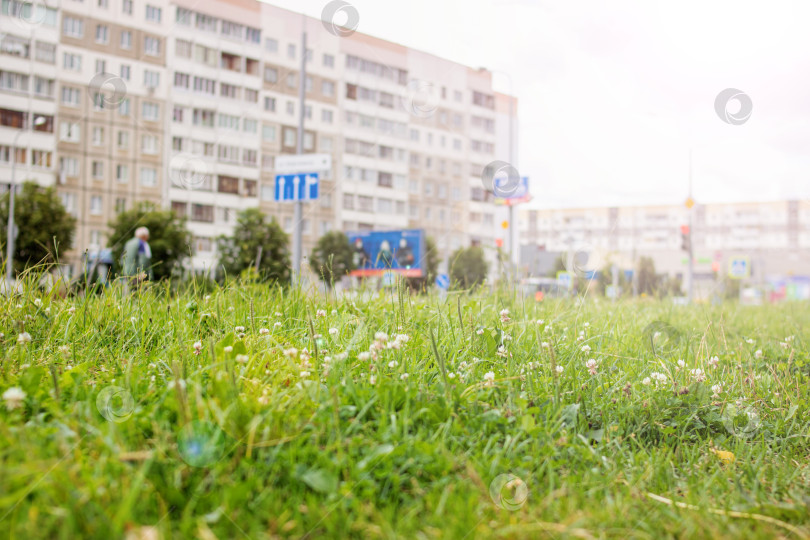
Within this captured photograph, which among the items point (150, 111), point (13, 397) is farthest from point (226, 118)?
point (13, 397)

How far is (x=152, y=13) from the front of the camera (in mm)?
46938

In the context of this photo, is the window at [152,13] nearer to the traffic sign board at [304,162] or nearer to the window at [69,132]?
the window at [69,132]

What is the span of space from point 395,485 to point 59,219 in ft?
110

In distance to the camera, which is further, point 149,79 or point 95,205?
point 149,79

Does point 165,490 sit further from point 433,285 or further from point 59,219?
point 59,219

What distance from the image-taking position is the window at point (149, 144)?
46.6 metres

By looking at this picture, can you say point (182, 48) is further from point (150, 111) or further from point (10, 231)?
point (10, 231)

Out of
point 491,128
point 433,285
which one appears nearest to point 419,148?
point 491,128

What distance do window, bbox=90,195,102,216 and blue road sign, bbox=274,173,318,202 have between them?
118 ft

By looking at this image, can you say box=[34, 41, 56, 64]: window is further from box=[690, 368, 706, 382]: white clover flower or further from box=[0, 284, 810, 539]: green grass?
box=[690, 368, 706, 382]: white clover flower

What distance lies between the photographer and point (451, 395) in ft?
8.11

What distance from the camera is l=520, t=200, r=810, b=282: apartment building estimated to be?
89.8 meters

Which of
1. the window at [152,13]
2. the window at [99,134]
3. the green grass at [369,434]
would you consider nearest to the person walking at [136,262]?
the green grass at [369,434]

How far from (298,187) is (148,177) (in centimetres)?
3667
